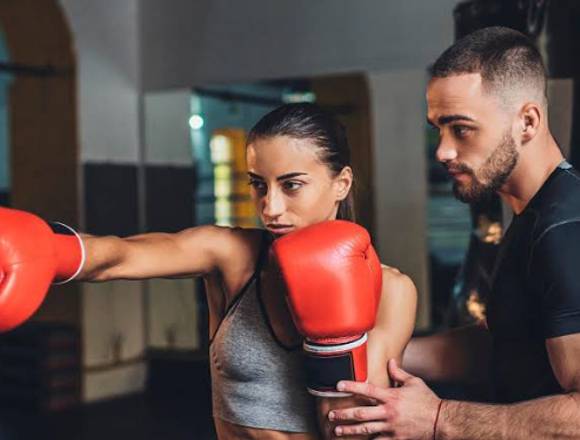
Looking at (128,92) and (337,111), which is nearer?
(337,111)

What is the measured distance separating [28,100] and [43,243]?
4.92 m

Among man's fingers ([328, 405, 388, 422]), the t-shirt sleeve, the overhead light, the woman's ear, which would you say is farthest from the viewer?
the overhead light

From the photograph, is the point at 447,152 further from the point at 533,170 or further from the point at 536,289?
the point at 536,289

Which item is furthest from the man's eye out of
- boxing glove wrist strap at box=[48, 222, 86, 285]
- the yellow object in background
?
the yellow object in background

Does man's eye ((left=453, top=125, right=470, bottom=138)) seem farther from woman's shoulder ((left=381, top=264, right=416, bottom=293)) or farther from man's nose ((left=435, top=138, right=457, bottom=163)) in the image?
woman's shoulder ((left=381, top=264, right=416, bottom=293))

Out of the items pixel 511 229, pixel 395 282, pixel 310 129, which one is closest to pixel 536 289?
pixel 511 229

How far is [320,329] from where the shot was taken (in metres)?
1.79

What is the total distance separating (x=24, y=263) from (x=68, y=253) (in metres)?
0.12

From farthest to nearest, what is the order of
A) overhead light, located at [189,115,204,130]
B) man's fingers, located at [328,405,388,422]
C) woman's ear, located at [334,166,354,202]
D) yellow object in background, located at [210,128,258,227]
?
yellow object in background, located at [210,128,258,227] → overhead light, located at [189,115,204,130] → woman's ear, located at [334,166,354,202] → man's fingers, located at [328,405,388,422]

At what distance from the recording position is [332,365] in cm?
180

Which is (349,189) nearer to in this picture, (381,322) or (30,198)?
(381,322)

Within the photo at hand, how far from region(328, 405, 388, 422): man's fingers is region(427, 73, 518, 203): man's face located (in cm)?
47

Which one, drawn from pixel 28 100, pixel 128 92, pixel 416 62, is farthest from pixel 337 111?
pixel 28 100

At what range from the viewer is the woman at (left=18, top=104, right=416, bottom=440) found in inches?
76.9
